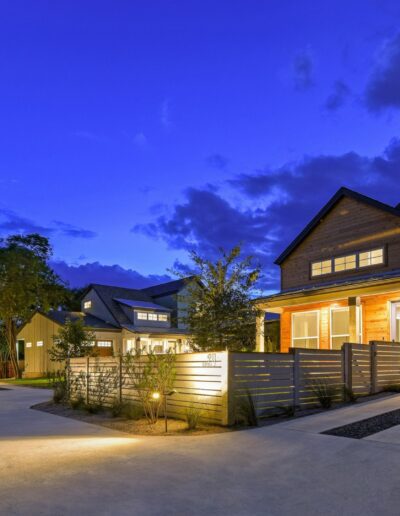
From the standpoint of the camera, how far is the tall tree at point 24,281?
34.2 meters

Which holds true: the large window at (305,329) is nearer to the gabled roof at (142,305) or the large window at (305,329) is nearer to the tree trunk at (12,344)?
the gabled roof at (142,305)

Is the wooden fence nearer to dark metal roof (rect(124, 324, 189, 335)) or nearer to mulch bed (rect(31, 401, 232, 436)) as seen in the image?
mulch bed (rect(31, 401, 232, 436))

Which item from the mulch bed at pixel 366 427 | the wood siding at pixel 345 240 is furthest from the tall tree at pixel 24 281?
the mulch bed at pixel 366 427

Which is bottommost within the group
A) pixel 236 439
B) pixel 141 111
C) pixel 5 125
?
pixel 236 439

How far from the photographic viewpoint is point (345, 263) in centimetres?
1972

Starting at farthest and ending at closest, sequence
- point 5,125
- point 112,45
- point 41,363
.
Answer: point 41,363
point 5,125
point 112,45

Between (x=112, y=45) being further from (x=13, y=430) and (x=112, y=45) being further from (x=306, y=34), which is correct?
(x=13, y=430)

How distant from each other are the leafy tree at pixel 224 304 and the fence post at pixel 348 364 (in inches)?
165

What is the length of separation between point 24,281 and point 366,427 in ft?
99.9

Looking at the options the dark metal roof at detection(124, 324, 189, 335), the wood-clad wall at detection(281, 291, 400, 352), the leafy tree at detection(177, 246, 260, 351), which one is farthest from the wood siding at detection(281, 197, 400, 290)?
the dark metal roof at detection(124, 324, 189, 335)

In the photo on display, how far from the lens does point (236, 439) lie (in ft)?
25.6

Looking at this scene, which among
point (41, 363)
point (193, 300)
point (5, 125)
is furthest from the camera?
point (41, 363)

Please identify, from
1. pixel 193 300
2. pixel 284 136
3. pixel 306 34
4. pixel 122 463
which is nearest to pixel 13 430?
pixel 122 463

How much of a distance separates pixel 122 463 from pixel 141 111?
18.6 m
